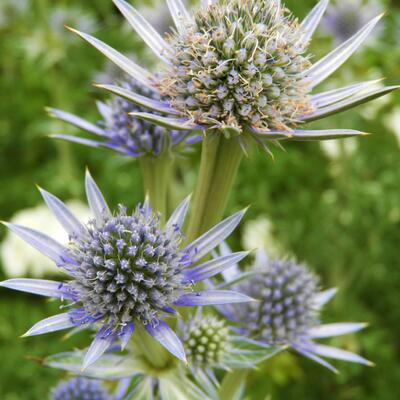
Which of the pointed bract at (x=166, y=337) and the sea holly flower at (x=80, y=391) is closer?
the pointed bract at (x=166, y=337)

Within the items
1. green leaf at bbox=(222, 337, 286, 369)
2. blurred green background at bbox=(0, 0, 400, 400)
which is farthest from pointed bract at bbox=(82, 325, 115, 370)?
blurred green background at bbox=(0, 0, 400, 400)

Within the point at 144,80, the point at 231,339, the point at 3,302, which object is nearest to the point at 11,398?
the point at 3,302

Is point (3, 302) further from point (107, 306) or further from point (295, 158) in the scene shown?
point (107, 306)

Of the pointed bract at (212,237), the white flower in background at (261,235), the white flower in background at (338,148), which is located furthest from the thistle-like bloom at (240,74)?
the white flower in background at (338,148)

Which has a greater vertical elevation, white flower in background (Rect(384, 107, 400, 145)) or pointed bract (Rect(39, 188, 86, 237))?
white flower in background (Rect(384, 107, 400, 145))

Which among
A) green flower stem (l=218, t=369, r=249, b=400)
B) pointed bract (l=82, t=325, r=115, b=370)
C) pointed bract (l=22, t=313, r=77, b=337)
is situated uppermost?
pointed bract (l=22, t=313, r=77, b=337)

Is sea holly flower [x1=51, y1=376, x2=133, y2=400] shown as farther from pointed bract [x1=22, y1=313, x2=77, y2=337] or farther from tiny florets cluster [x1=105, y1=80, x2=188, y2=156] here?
tiny florets cluster [x1=105, y1=80, x2=188, y2=156]

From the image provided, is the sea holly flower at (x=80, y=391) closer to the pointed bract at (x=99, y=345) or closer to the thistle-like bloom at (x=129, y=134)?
the pointed bract at (x=99, y=345)
